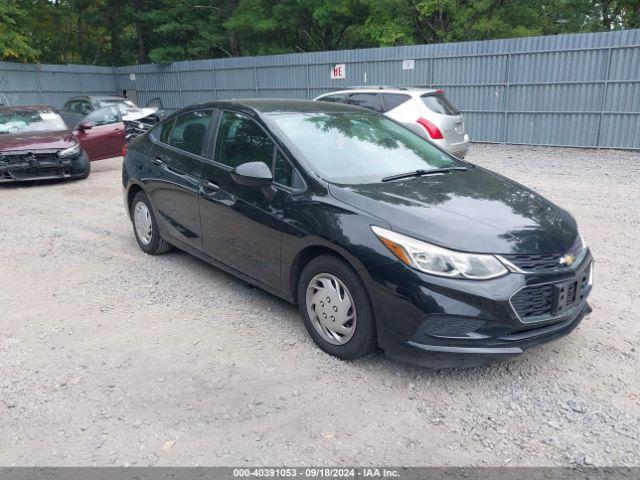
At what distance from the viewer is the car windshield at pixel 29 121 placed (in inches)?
422

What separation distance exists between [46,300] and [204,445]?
2.72 meters

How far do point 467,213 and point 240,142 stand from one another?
2007mm

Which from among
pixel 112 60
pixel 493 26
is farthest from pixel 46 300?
pixel 112 60

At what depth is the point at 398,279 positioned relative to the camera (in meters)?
3.19

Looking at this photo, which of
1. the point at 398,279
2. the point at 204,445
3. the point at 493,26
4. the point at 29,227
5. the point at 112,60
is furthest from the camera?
the point at 112,60

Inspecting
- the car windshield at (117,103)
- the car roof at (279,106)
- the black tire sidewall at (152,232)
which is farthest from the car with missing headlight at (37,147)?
the car roof at (279,106)

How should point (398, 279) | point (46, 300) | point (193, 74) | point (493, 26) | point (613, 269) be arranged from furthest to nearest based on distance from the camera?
point (193, 74)
point (493, 26)
point (613, 269)
point (46, 300)
point (398, 279)

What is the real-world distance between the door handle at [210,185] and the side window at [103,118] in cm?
919

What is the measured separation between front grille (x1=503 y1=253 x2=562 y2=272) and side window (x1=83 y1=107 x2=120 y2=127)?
11.7 m

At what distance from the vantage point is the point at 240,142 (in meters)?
4.55

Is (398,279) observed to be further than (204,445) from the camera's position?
Yes

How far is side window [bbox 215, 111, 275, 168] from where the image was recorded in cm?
429

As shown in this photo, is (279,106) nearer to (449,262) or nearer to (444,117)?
(449,262)

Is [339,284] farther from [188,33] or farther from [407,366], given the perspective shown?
[188,33]
